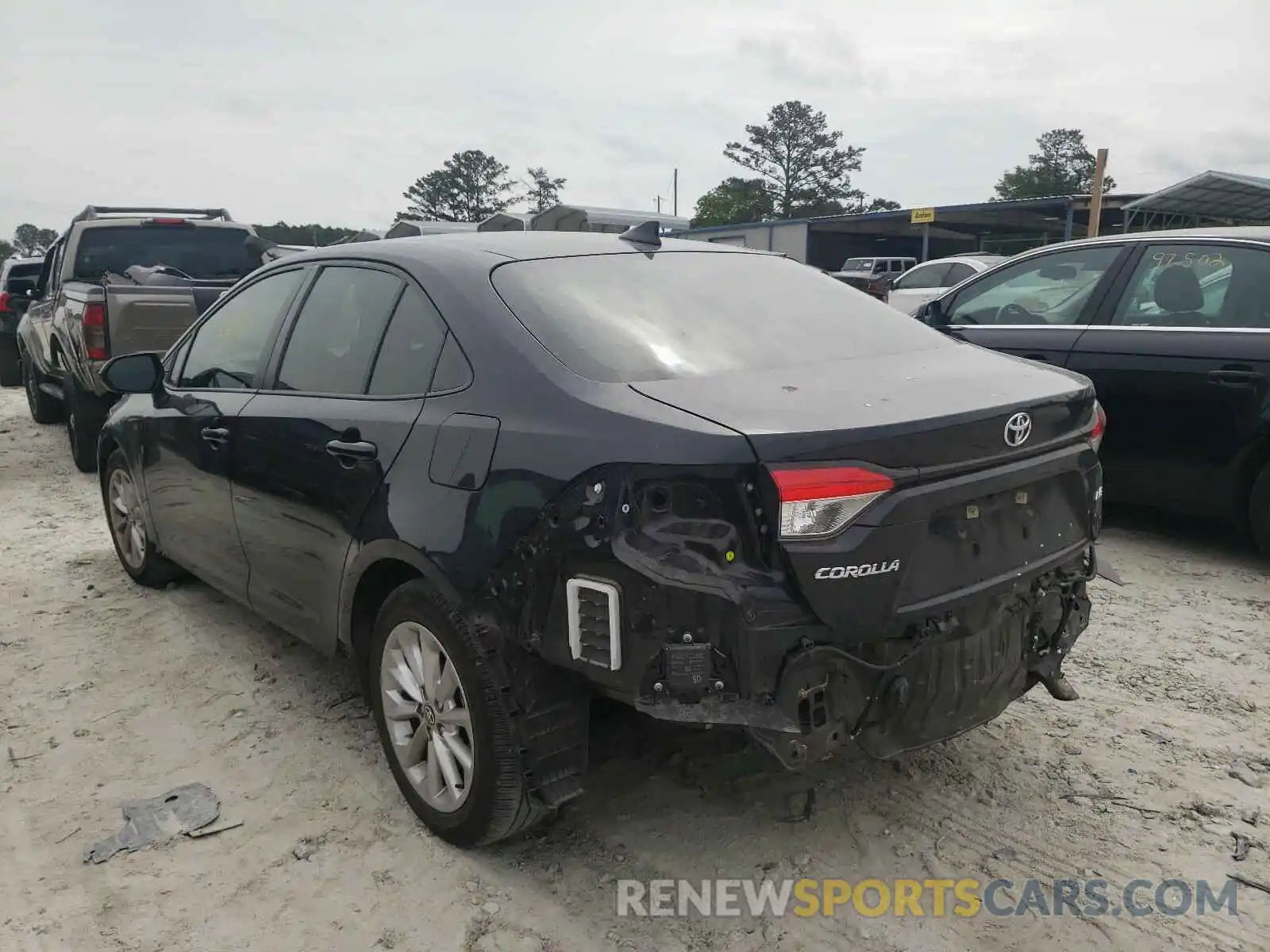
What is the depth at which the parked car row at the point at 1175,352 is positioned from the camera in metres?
4.72

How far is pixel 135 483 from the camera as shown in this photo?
465cm

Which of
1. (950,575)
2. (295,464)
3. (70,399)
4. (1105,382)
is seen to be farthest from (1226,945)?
(70,399)

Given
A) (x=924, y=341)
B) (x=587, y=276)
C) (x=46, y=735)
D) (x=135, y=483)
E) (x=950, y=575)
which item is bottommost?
(x=46, y=735)

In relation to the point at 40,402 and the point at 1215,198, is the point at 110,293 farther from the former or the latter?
the point at 1215,198

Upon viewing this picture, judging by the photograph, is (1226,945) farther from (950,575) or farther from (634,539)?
(634,539)

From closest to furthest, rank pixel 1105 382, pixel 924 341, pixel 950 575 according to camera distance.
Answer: pixel 950 575
pixel 924 341
pixel 1105 382

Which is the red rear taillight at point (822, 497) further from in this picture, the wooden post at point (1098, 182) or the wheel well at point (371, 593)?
the wooden post at point (1098, 182)

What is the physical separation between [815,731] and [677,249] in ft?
5.82

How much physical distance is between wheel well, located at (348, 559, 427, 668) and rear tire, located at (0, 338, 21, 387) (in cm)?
1251

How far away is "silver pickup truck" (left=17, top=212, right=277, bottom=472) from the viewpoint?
6.98 meters

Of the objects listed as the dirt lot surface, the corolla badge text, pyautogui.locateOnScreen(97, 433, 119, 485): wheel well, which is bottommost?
the dirt lot surface

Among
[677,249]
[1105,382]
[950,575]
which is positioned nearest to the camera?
[950,575]

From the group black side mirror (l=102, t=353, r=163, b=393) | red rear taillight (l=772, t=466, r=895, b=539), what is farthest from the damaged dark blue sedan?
black side mirror (l=102, t=353, r=163, b=393)

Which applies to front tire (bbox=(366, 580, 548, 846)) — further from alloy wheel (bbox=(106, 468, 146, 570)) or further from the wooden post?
the wooden post
